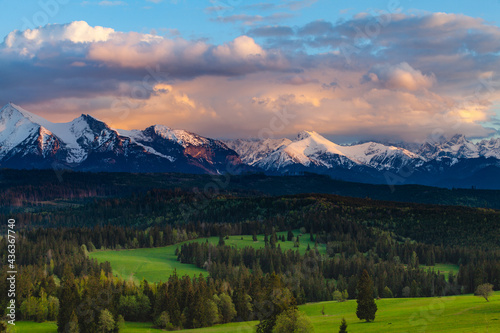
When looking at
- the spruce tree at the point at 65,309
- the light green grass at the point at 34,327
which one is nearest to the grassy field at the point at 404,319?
the light green grass at the point at 34,327

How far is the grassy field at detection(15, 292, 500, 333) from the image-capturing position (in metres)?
108

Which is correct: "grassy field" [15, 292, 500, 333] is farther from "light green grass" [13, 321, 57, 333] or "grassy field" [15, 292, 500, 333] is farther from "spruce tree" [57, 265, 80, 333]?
"spruce tree" [57, 265, 80, 333]

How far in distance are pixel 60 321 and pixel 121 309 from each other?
1971cm

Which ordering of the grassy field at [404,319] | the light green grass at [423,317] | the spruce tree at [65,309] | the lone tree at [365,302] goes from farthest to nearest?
the spruce tree at [65,309] < the lone tree at [365,302] < the grassy field at [404,319] < the light green grass at [423,317]

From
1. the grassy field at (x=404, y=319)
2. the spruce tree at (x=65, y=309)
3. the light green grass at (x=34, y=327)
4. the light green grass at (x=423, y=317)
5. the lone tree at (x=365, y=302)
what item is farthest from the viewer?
the light green grass at (x=34, y=327)

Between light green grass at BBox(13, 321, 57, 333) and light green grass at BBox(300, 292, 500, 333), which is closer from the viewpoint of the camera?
light green grass at BBox(300, 292, 500, 333)

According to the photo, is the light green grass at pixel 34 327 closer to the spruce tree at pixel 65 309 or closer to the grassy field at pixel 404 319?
the grassy field at pixel 404 319

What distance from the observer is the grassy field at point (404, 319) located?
4243 inches

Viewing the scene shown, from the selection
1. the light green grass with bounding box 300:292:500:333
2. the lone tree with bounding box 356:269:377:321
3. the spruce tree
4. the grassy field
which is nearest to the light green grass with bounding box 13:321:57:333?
the grassy field

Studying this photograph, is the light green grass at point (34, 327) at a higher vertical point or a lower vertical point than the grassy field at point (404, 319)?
lower

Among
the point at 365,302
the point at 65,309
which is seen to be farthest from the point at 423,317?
the point at 65,309

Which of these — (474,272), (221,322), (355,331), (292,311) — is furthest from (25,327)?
(474,272)

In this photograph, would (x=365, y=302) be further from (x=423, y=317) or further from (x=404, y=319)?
(x=423, y=317)

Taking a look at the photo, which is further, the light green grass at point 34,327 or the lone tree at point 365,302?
the light green grass at point 34,327
